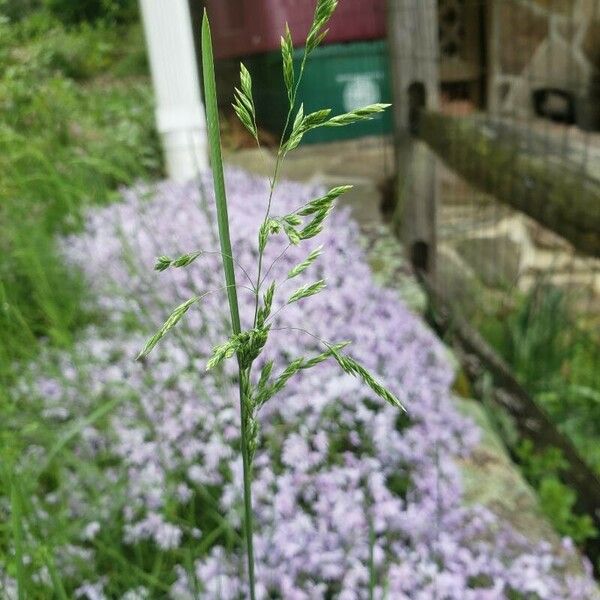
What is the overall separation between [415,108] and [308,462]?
2265 millimetres

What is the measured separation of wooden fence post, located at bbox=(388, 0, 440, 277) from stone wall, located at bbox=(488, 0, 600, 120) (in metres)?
2.00

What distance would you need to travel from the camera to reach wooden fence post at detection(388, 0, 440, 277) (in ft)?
11.0

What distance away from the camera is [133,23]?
6.41m

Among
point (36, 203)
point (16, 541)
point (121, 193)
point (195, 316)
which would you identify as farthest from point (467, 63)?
point (16, 541)

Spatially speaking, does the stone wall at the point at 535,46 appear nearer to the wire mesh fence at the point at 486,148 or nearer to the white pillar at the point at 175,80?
the wire mesh fence at the point at 486,148

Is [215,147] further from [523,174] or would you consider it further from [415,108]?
[415,108]

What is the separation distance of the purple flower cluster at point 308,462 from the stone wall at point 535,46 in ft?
11.9

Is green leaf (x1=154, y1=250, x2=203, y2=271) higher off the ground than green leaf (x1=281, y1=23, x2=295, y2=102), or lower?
lower

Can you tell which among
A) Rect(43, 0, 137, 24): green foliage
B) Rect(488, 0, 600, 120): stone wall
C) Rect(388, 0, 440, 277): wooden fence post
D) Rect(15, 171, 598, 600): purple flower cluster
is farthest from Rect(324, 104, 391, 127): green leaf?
Rect(43, 0, 137, 24): green foliage

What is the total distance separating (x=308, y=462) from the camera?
1633 mm

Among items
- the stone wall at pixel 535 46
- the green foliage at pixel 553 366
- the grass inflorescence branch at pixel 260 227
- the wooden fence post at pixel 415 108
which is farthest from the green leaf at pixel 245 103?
the stone wall at pixel 535 46

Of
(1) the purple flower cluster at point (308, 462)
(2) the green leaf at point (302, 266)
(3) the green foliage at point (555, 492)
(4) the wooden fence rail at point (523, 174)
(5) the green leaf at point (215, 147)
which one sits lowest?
(3) the green foliage at point (555, 492)

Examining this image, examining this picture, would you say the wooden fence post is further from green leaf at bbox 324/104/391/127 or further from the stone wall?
green leaf at bbox 324/104/391/127

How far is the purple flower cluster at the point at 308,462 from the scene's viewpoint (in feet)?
4.71
